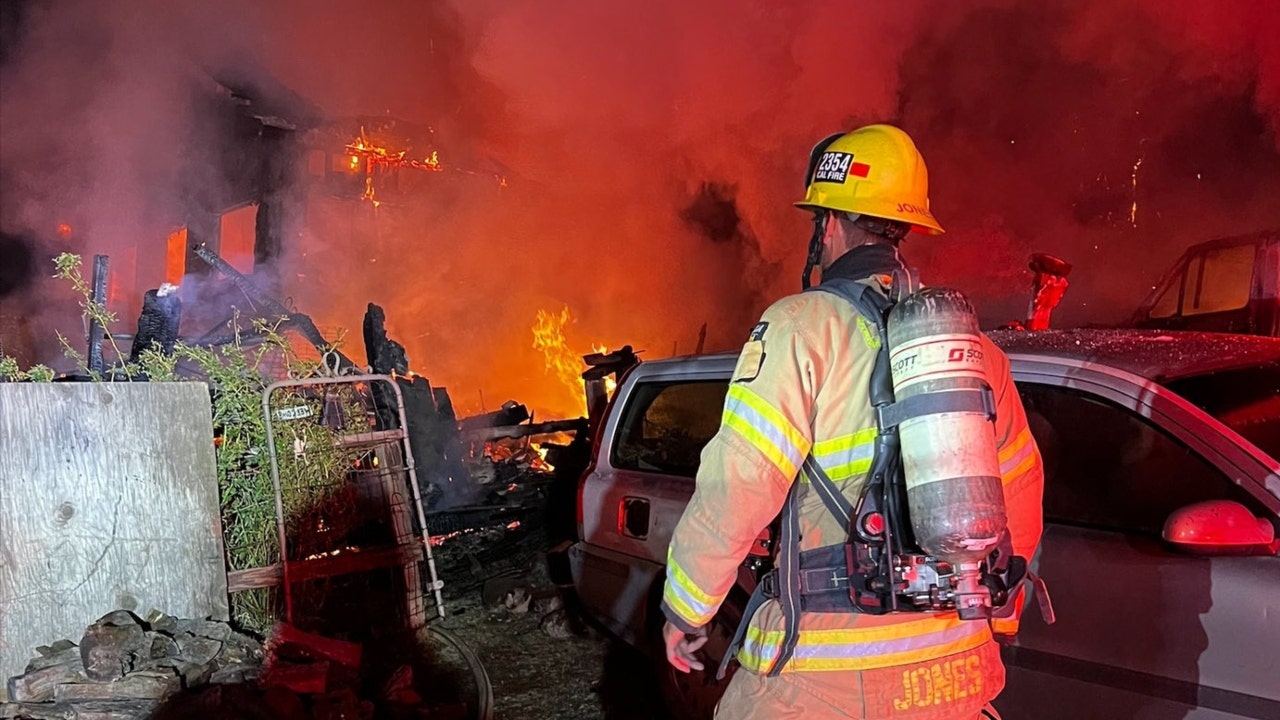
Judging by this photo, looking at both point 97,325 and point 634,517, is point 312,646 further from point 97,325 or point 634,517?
point 97,325

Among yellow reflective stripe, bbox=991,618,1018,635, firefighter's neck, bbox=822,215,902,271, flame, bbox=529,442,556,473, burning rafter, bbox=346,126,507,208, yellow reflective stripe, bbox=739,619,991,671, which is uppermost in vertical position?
burning rafter, bbox=346,126,507,208

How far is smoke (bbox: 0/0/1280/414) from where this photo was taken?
11.0m

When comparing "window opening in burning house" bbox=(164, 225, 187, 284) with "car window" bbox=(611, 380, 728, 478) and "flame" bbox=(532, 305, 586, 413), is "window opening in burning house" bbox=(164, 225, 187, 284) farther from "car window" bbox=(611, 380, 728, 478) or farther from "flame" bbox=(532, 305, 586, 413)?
"car window" bbox=(611, 380, 728, 478)

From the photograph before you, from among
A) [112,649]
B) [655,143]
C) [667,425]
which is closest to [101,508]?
[112,649]

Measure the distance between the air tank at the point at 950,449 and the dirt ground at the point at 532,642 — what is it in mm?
2833

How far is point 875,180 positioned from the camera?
Result: 179 cm

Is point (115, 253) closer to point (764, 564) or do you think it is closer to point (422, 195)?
point (422, 195)

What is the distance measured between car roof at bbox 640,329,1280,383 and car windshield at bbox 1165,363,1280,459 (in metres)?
0.03

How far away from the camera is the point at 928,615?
159 cm

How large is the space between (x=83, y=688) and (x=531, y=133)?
12264 millimetres

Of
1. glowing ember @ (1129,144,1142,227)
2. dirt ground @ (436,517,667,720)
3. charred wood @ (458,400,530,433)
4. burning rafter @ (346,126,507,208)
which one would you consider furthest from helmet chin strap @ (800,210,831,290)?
burning rafter @ (346,126,507,208)

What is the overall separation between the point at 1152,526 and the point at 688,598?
66.4 inches

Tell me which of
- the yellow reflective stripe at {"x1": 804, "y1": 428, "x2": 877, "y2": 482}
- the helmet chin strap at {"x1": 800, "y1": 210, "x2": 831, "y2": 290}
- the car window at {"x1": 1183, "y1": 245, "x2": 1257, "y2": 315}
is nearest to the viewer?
the yellow reflective stripe at {"x1": 804, "y1": 428, "x2": 877, "y2": 482}

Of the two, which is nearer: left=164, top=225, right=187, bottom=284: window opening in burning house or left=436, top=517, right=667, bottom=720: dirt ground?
left=436, top=517, right=667, bottom=720: dirt ground
